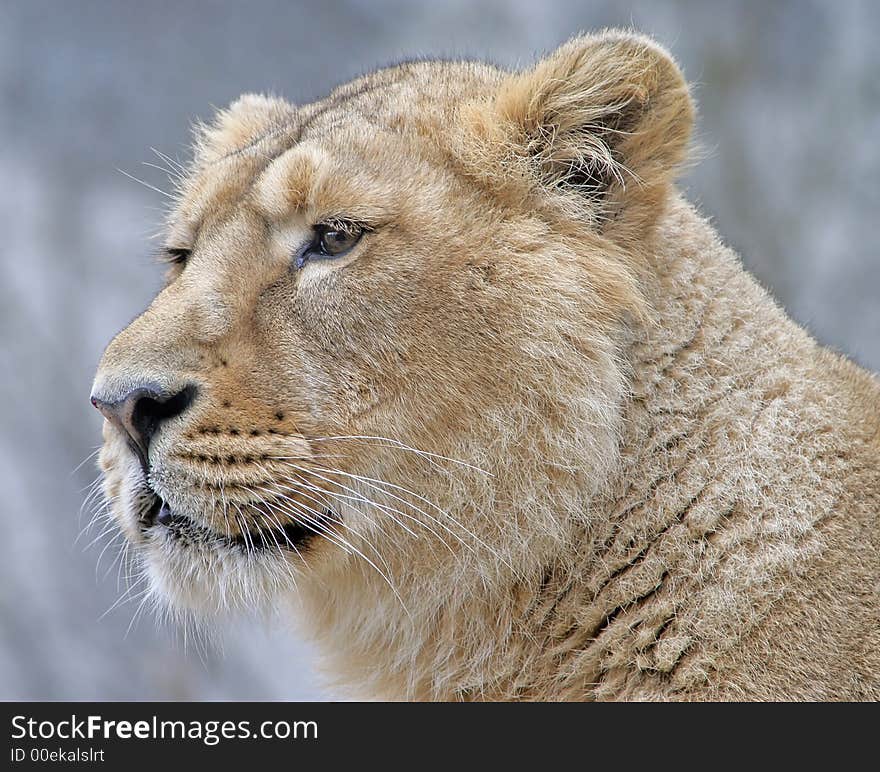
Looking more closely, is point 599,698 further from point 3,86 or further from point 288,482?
point 3,86

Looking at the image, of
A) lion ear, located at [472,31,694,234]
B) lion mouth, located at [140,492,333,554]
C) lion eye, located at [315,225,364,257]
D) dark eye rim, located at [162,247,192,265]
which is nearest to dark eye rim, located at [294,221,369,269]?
lion eye, located at [315,225,364,257]

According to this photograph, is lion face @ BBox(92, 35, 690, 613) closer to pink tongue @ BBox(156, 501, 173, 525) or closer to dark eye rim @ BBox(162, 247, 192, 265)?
pink tongue @ BBox(156, 501, 173, 525)

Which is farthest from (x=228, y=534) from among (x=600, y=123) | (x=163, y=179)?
(x=163, y=179)

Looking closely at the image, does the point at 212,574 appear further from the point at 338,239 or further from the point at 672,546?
the point at 672,546

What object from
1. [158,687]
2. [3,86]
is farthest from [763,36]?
[158,687]

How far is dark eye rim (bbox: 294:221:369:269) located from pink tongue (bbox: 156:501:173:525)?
0.91 m

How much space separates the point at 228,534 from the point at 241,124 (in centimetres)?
219

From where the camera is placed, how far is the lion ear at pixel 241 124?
5066 mm

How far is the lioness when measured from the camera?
11.7 ft

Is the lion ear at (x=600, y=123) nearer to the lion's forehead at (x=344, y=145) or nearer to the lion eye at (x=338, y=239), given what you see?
the lion's forehead at (x=344, y=145)

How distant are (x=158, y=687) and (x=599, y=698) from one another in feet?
19.9

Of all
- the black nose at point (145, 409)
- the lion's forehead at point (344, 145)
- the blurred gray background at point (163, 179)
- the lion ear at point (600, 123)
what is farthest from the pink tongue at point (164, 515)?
the blurred gray background at point (163, 179)

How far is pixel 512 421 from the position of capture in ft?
12.2

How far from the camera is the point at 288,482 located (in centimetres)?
362
